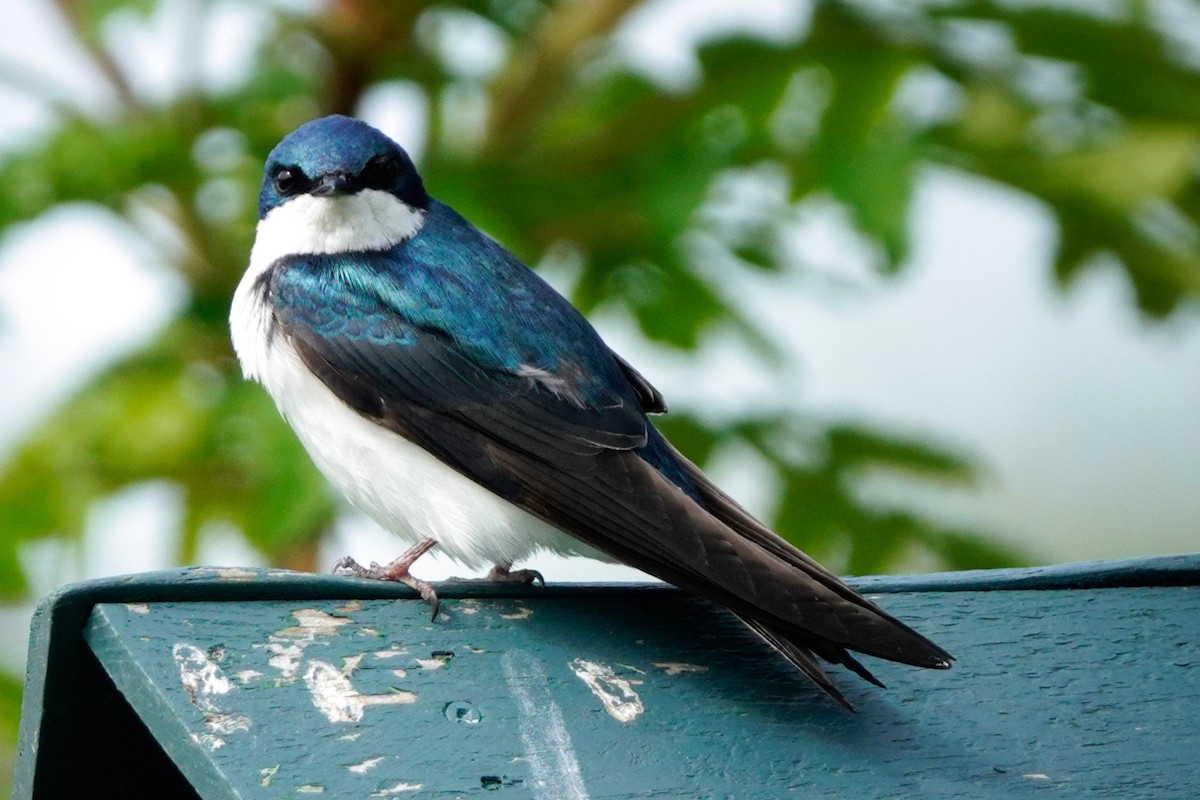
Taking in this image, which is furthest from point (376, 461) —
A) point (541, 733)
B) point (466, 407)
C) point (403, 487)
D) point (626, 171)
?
point (626, 171)

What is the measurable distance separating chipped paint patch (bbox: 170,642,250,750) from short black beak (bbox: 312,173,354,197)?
0.96 meters

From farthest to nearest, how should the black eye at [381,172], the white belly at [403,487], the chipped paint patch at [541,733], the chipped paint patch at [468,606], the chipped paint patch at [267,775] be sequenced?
the black eye at [381,172] < the white belly at [403,487] < the chipped paint patch at [468,606] < the chipped paint patch at [541,733] < the chipped paint patch at [267,775]

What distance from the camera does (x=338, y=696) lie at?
1.58 m

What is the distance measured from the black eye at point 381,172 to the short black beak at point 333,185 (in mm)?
Answer: 28

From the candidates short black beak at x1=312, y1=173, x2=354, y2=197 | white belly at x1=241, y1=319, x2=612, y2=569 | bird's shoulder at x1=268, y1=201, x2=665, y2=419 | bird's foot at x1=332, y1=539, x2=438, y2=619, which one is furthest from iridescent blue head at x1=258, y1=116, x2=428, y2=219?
bird's foot at x1=332, y1=539, x2=438, y2=619

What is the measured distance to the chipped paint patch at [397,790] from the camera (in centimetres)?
150

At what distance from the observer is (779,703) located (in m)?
1.75

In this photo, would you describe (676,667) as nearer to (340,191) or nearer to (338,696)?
(338,696)

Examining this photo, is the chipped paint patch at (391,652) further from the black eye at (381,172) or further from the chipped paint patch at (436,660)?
the black eye at (381,172)

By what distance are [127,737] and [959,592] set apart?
92 centimetres

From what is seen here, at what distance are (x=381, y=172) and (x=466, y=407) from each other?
525 mm

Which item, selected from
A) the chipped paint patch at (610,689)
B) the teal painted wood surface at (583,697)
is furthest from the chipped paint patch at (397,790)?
the chipped paint patch at (610,689)

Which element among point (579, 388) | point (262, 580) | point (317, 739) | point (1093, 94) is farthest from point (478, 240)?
point (1093, 94)

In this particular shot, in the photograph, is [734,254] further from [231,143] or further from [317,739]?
[317,739]
